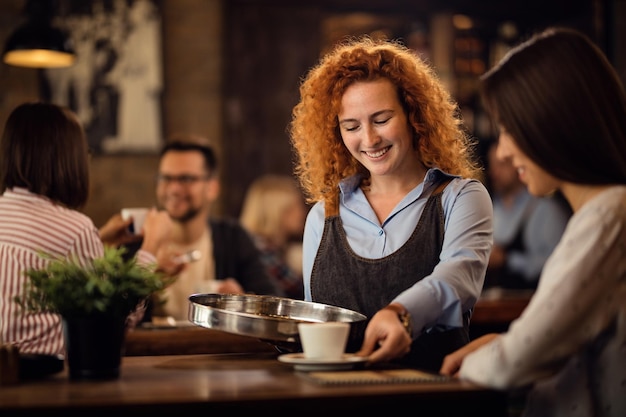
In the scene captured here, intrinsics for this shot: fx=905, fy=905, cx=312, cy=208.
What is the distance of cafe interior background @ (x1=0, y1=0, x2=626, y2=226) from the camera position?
21.6 feet

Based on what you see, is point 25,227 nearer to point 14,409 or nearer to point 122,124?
point 14,409

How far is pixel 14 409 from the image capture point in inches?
54.9

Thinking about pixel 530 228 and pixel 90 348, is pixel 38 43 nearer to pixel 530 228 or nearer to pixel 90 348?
pixel 530 228

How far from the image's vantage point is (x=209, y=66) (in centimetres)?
689

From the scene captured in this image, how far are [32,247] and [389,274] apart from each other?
92cm

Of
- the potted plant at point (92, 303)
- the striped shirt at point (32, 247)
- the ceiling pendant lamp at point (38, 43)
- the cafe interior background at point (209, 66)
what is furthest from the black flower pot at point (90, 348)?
the cafe interior background at point (209, 66)

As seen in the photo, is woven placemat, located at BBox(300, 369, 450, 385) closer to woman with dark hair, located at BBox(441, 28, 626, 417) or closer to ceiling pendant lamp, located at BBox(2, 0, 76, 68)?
woman with dark hair, located at BBox(441, 28, 626, 417)

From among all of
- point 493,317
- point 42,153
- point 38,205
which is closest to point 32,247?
point 38,205

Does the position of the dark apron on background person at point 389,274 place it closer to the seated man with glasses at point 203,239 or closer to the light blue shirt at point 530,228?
the seated man with glasses at point 203,239

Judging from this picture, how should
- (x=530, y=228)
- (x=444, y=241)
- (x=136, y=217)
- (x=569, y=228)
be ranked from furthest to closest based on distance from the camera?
(x=530, y=228)
(x=136, y=217)
(x=444, y=241)
(x=569, y=228)

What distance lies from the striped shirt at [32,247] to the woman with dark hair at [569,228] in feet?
3.97

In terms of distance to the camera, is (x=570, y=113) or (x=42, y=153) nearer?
(x=570, y=113)

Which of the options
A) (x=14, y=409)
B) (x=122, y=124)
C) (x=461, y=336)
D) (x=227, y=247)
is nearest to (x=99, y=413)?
(x=14, y=409)

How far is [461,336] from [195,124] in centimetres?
496
